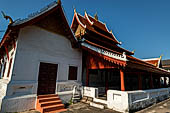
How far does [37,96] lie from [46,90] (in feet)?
2.08

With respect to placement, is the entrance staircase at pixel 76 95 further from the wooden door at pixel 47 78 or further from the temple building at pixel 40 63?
the wooden door at pixel 47 78

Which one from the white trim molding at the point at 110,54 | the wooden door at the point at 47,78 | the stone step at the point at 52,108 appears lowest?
the stone step at the point at 52,108

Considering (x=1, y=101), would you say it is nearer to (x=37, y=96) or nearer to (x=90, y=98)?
(x=37, y=96)

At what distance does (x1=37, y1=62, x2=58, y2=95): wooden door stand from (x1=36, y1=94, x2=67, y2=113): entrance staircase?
354 millimetres

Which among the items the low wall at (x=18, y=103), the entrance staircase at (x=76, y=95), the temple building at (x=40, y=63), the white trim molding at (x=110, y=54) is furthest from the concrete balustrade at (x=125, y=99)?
the low wall at (x=18, y=103)

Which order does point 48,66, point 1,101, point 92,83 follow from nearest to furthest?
1. point 1,101
2. point 48,66
3. point 92,83

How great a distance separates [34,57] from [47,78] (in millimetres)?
1493

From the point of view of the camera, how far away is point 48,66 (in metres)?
6.20

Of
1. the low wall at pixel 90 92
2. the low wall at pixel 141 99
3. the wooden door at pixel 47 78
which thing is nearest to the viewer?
the low wall at pixel 141 99

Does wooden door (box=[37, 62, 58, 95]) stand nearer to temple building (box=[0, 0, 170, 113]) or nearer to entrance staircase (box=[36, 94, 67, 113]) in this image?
temple building (box=[0, 0, 170, 113])

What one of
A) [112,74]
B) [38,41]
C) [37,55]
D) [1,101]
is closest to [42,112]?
[1,101]

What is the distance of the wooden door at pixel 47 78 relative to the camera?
575cm

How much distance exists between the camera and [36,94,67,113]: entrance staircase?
485 cm

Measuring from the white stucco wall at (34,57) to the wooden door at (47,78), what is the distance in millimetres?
232
